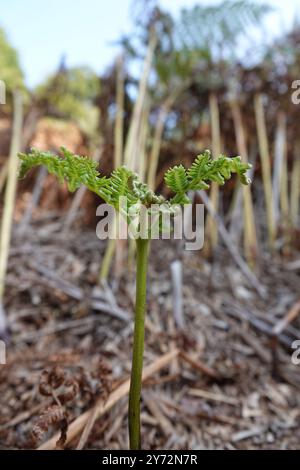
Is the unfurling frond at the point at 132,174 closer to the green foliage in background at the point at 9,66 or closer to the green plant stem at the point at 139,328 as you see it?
the green plant stem at the point at 139,328

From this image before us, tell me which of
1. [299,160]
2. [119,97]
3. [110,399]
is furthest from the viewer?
[299,160]

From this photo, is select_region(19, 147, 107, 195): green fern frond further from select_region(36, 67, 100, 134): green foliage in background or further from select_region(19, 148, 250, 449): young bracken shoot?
select_region(36, 67, 100, 134): green foliage in background

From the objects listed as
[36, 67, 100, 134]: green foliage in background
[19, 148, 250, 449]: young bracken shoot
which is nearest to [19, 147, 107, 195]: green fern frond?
[19, 148, 250, 449]: young bracken shoot

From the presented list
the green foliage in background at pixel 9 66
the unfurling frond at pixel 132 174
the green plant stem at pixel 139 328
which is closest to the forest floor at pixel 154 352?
the green plant stem at pixel 139 328

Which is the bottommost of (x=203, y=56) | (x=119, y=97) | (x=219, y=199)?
(x=219, y=199)

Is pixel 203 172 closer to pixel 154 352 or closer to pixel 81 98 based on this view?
pixel 154 352

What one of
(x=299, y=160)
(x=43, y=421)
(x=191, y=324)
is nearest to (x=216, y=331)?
(x=191, y=324)

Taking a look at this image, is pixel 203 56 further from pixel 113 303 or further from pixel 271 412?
pixel 271 412
